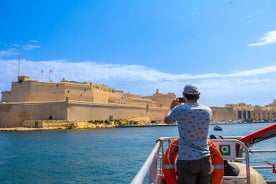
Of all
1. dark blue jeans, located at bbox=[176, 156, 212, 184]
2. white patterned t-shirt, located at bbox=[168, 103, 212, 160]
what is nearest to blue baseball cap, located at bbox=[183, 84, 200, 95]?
white patterned t-shirt, located at bbox=[168, 103, 212, 160]

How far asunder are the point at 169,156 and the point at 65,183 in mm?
11932

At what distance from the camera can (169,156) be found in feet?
11.3

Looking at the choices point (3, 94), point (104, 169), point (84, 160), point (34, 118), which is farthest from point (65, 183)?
point (3, 94)

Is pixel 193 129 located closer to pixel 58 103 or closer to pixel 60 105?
pixel 60 105

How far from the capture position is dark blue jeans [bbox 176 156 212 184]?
10.2 ft

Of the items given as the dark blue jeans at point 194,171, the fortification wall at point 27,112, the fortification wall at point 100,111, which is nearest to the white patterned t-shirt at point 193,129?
the dark blue jeans at point 194,171

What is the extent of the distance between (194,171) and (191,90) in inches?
28.8

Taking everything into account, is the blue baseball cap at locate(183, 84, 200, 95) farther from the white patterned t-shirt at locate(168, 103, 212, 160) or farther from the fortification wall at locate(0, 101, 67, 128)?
the fortification wall at locate(0, 101, 67, 128)

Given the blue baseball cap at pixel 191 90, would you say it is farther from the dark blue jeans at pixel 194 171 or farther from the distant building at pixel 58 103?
the distant building at pixel 58 103

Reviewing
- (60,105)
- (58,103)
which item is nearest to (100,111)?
(60,105)

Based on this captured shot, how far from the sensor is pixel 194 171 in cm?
314

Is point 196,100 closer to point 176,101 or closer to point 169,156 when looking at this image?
point 176,101

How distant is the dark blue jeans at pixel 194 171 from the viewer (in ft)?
10.2

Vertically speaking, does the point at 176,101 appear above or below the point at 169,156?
above
